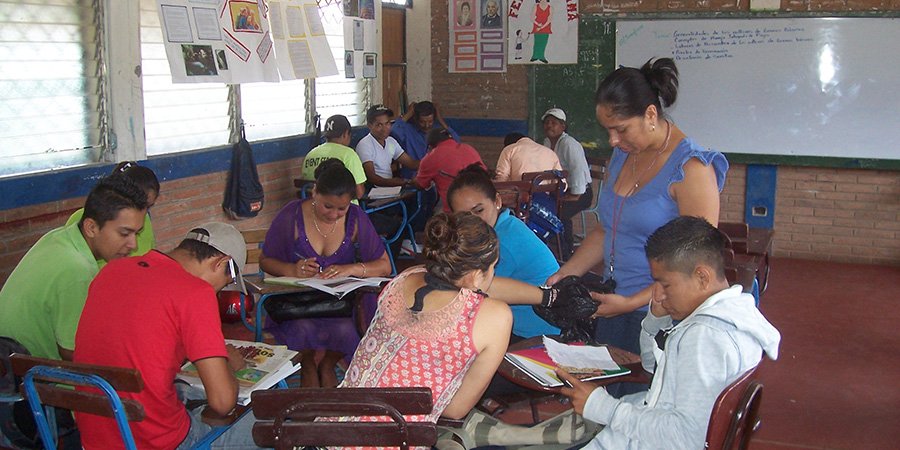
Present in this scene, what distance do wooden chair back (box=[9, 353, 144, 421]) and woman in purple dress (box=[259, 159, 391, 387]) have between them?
5.07ft

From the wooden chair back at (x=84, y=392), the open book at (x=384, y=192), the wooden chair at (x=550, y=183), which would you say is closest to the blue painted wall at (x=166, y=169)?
the open book at (x=384, y=192)

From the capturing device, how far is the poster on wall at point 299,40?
635 centimetres

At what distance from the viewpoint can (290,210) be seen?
3.90m

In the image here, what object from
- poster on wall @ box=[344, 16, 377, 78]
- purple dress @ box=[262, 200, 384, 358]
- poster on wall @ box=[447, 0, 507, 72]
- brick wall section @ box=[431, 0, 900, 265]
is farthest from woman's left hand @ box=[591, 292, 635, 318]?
poster on wall @ box=[447, 0, 507, 72]

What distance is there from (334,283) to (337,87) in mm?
4775

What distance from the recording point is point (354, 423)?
1955 millimetres

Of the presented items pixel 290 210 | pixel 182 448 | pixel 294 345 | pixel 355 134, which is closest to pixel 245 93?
pixel 355 134

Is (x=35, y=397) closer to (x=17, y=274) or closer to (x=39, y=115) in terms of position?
(x=17, y=274)

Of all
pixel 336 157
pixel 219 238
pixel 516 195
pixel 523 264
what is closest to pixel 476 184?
pixel 523 264

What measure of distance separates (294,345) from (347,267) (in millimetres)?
403

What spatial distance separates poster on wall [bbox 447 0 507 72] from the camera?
8.48m

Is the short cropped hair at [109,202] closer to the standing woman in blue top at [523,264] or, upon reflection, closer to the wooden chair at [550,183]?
the standing woman in blue top at [523,264]

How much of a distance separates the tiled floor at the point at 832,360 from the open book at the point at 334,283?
6.28 ft

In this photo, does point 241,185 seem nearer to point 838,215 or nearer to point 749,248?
point 749,248
